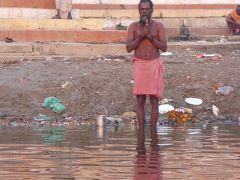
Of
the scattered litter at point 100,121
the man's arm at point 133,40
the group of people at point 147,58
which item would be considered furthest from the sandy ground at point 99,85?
the man's arm at point 133,40

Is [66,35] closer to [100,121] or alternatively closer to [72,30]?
[72,30]

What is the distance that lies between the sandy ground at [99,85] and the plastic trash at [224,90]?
7 cm

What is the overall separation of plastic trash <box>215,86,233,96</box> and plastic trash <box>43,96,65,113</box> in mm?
2516

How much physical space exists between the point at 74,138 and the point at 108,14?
45.0ft

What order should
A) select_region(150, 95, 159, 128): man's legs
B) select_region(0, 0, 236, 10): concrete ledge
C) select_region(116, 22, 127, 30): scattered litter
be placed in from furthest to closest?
select_region(116, 22, 127, 30): scattered litter < select_region(0, 0, 236, 10): concrete ledge < select_region(150, 95, 159, 128): man's legs

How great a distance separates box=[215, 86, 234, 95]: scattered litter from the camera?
14578mm

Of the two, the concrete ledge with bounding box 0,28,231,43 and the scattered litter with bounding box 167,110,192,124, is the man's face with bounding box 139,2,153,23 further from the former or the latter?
the concrete ledge with bounding box 0,28,231,43

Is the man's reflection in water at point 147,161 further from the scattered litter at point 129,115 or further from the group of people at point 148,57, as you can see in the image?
the scattered litter at point 129,115

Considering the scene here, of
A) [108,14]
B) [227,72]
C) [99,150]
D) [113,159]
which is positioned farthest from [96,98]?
[108,14]

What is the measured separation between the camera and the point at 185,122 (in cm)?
1352

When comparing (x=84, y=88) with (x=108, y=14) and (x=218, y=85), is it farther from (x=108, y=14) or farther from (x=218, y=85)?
(x=108, y=14)

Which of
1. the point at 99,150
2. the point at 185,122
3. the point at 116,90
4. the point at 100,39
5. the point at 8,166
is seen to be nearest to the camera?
the point at 8,166

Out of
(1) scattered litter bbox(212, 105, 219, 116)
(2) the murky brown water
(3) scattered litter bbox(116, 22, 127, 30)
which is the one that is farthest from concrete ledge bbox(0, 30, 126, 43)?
(2) the murky brown water

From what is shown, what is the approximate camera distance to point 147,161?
8898mm
